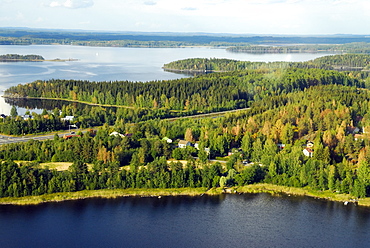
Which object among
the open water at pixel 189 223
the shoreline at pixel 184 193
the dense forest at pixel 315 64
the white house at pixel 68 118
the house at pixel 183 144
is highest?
the dense forest at pixel 315 64

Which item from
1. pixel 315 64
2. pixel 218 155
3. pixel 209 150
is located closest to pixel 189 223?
pixel 209 150

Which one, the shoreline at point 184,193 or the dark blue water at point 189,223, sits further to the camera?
the shoreline at point 184,193

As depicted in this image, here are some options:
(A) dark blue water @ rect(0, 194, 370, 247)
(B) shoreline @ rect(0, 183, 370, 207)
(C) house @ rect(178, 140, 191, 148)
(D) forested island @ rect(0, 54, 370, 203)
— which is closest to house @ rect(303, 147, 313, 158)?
(D) forested island @ rect(0, 54, 370, 203)

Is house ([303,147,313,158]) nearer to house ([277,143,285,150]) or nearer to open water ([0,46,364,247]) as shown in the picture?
house ([277,143,285,150])

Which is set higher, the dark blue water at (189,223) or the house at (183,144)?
the house at (183,144)

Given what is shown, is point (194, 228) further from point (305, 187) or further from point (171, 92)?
point (171, 92)

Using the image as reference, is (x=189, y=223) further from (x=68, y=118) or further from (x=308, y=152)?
(x=68, y=118)

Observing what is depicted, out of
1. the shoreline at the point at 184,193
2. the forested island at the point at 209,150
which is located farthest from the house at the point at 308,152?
the shoreline at the point at 184,193

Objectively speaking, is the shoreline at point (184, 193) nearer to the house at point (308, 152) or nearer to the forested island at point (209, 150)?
the forested island at point (209, 150)

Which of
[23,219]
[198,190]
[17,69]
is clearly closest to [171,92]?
[198,190]

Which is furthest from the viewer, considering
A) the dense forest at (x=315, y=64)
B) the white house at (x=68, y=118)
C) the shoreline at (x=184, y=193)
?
the dense forest at (x=315, y=64)
